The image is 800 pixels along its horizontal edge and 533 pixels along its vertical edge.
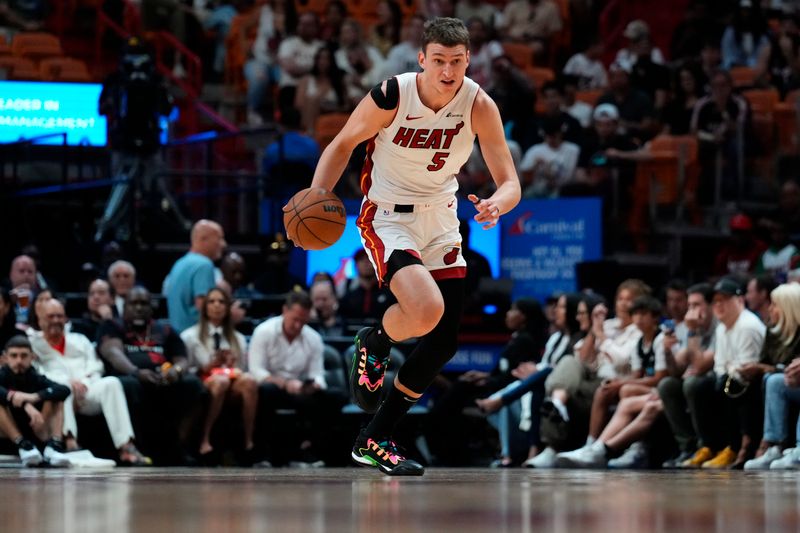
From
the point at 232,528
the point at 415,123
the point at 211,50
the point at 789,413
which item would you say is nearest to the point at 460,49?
the point at 415,123

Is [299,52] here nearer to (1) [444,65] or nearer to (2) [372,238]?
(2) [372,238]

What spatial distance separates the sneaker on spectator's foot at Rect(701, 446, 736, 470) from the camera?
1104cm

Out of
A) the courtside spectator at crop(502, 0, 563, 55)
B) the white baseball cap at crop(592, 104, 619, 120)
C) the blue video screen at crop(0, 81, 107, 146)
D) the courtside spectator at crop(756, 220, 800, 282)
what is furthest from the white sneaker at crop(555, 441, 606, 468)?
the courtside spectator at crop(502, 0, 563, 55)

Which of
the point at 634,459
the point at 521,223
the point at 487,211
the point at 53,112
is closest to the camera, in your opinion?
the point at 487,211

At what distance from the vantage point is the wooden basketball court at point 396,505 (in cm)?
437

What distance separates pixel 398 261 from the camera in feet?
24.0

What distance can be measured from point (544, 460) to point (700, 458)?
4.29 ft

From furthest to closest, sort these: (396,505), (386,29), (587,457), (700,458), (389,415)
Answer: (386,29)
(587,457)
(700,458)
(389,415)
(396,505)

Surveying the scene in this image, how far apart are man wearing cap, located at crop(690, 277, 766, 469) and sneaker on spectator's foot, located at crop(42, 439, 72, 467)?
4.67 meters

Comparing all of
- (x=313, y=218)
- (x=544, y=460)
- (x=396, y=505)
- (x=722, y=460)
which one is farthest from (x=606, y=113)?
(x=396, y=505)

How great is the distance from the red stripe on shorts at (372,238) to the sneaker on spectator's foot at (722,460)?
443 centimetres

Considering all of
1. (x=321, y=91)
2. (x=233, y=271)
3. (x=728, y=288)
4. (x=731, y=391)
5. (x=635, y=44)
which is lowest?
(x=731, y=391)

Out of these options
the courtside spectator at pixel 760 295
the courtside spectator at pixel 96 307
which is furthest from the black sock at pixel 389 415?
the courtside spectator at pixel 96 307

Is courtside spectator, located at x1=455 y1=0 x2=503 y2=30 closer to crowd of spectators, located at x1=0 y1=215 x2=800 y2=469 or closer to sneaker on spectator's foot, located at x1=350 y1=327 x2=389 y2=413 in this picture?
crowd of spectators, located at x1=0 y1=215 x2=800 y2=469
